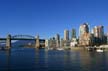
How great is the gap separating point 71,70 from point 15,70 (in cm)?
1436

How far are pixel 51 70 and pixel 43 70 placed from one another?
81.1 inches

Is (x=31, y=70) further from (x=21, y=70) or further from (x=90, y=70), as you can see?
(x=90, y=70)

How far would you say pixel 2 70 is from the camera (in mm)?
70625

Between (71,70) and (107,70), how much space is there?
29.9ft

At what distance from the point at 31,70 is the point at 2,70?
740cm

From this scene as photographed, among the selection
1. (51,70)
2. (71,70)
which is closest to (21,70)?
(51,70)

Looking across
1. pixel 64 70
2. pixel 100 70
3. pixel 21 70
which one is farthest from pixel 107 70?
pixel 21 70

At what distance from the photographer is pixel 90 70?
69812 millimetres

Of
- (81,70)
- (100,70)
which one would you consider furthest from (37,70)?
(100,70)

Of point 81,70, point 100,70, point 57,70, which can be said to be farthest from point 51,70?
point 100,70

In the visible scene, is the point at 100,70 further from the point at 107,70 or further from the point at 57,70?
the point at 57,70

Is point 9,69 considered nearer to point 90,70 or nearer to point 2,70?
point 2,70

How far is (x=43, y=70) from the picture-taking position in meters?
71.1

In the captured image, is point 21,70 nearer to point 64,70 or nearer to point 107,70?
point 64,70
